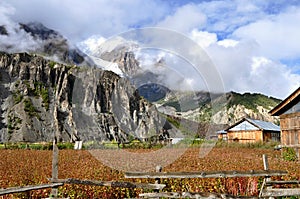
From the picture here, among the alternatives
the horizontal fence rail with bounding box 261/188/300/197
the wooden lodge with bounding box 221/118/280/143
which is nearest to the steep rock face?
the wooden lodge with bounding box 221/118/280/143

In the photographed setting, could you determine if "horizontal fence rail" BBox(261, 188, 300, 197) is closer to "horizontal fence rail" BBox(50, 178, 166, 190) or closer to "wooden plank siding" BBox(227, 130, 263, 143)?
"horizontal fence rail" BBox(50, 178, 166, 190)

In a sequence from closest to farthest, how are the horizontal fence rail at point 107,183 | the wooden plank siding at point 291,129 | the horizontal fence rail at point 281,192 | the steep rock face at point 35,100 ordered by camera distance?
1. the horizontal fence rail at point 107,183
2. the horizontal fence rail at point 281,192
3. the wooden plank siding at point 291,129
4. the steep rock face at point 35,100

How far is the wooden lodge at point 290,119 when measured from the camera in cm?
2016

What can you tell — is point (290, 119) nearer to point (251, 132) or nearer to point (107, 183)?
point (107, 183)

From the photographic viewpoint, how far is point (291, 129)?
68.2ft

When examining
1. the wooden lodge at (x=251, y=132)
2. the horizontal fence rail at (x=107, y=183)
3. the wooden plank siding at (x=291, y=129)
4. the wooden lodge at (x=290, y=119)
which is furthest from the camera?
the wooden lodge at (x=251, y=132)

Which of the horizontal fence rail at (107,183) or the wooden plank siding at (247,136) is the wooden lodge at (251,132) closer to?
the wooden plank siding at (247,136)

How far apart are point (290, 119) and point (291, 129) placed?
524mm

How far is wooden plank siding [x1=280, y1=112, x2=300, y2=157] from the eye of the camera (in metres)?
20.4

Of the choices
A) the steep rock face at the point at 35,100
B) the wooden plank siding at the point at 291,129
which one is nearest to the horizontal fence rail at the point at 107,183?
the wooden plank siding at the point at 291,129

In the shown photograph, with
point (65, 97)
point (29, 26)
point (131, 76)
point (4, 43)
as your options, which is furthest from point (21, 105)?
point (131, 76)

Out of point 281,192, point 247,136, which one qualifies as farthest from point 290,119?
point 247,136

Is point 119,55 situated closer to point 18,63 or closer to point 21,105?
point 21,105

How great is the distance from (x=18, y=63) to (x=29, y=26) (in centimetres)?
6440
